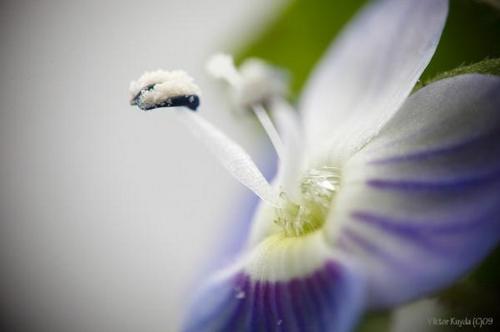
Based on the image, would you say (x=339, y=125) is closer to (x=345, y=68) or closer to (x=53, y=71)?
(x=345, y=68)

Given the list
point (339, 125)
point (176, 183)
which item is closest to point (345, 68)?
point (339, 125)

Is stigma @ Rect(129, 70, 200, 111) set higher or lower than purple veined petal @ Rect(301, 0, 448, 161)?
higher

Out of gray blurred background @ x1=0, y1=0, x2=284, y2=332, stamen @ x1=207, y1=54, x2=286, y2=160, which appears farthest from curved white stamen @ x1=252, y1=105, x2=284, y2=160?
gray blurred background @ x1=0, y1=0, x2=284, y2=332

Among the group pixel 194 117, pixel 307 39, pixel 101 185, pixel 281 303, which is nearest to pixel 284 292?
pixel 281 303

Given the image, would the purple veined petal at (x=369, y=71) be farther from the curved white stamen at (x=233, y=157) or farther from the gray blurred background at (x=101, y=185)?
the gray blurred background at (x=101, y=185)

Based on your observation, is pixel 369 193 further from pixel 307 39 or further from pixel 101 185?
pixel 101 185

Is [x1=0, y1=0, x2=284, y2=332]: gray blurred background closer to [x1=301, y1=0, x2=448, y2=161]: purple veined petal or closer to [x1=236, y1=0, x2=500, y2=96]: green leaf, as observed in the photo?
[x1=236, y1=0, x2=500, y2=96]: green leaf
